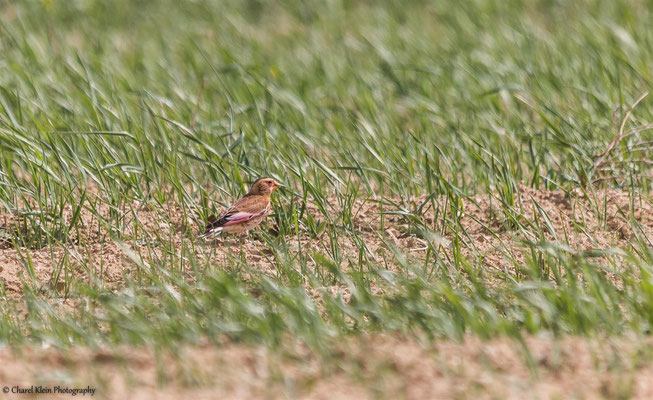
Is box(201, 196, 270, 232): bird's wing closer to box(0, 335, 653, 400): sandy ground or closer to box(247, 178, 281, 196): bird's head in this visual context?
box(247, 178, 281, 196): bird's head

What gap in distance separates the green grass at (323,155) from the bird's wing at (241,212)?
185 millimetres

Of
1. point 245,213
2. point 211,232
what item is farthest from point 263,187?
point 211,232

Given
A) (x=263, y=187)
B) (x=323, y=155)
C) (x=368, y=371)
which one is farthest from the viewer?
(x=323, y=155)

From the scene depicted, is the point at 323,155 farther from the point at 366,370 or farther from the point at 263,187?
the point at 366,370

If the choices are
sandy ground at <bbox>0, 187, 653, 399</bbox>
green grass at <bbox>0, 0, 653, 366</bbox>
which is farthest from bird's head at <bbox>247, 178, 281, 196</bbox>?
sandy ground at <bbox>0, 187, 653, 399</bbox>

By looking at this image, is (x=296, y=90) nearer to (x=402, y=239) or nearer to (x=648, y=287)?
(x=402, y=239)

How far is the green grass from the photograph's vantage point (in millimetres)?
3789

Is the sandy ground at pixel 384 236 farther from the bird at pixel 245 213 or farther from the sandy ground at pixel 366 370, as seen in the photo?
the sandy ground at pixel 366 370

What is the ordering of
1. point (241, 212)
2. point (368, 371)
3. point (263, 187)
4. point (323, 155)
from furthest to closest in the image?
point (323, 155) → point (263, 187) → point (241, 212) → point (368, 371)

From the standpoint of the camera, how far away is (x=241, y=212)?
16.0 ft

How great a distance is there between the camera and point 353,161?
581cm

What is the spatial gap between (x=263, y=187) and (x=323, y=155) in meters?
1.33

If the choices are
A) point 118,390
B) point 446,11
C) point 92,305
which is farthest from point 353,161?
point 446,11

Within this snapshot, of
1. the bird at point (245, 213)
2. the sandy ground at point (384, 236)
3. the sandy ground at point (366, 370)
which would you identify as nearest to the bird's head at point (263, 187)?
the bird at point (245, 213)
